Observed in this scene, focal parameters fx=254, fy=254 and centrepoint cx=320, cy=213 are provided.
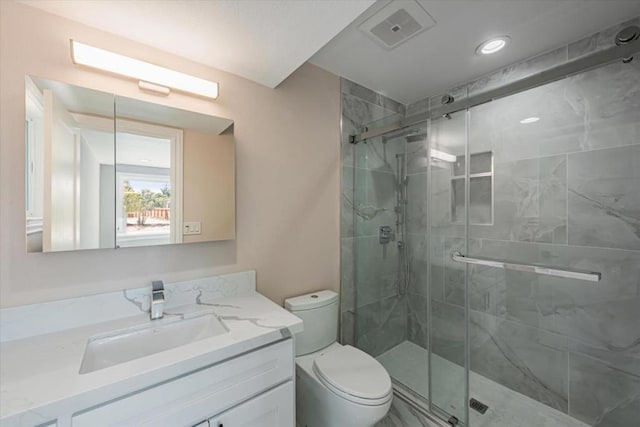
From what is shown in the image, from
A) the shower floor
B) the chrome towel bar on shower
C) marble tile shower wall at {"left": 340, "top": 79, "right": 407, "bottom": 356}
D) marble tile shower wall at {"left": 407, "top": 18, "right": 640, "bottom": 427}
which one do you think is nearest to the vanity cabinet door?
marble tile shower wall at {"left": 340, "top": 79, "right": 407, "bottom": 356}

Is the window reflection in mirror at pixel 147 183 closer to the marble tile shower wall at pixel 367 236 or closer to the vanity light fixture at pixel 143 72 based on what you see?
the vanity light fixture at pixel 143 72

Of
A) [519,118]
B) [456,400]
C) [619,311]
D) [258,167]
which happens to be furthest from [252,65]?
[619,311]

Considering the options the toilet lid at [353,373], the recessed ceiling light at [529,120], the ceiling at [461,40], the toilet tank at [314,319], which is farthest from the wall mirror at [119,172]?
the recessed ceiling light at [529,120]

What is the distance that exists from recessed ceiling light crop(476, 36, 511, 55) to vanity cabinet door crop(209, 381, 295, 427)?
2.14m

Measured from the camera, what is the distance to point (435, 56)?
1676 millimetres

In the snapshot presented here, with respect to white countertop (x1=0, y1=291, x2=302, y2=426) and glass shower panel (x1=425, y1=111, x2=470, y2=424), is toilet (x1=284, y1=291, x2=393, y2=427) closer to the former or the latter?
white countertop (x1=0, y1=291, x2=302, y2=426)

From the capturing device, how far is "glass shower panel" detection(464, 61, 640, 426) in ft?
4.62

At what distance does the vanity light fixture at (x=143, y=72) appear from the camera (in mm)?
1072

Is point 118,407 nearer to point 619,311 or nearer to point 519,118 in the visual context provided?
point 619,311

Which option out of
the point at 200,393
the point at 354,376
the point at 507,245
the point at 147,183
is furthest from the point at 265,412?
the point at 507,245

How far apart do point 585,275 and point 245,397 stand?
1729 millimetres

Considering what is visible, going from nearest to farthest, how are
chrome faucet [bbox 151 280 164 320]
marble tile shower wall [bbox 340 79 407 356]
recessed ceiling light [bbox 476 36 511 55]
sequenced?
chrome faucet [bbox 151 280 164 320], recessed ceiling light [bbox 476 36 511 55], marble tile shower wall [bbox 340 79 407 356]

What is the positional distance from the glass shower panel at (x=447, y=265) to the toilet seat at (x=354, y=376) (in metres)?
0.61

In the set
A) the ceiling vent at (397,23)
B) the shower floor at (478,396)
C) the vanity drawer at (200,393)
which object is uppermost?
the ceiling vent at (397,23)
